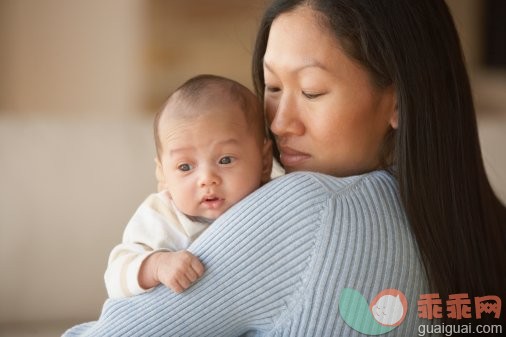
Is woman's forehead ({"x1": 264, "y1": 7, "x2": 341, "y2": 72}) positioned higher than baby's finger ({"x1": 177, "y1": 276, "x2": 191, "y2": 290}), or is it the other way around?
woman's forehead ({"x1": 264, "y1": 7, "x2": 341, "y2": 72})

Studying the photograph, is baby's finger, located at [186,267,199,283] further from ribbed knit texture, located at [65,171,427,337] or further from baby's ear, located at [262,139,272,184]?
baby's ear, located at [262,139,272,184]

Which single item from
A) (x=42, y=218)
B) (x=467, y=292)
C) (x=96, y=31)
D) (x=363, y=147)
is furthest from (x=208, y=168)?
(x=96, y=31)

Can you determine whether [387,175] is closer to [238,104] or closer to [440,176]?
[440,176]

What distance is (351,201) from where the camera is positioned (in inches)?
50.8

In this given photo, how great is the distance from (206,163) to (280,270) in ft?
0.88

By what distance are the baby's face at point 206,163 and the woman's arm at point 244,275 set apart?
0.11 meters

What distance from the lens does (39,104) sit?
5777 millimetres

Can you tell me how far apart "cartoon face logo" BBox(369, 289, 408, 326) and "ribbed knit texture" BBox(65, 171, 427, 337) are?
1 cm

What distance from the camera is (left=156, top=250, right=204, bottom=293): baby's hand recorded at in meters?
1.20

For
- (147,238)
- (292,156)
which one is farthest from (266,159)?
(147,238)

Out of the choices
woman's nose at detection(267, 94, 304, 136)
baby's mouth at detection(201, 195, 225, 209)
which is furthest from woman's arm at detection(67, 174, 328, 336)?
woman's nose at detection(267, 94, 304, 136)

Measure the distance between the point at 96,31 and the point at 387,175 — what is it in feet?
14.6

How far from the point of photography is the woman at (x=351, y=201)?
123cm

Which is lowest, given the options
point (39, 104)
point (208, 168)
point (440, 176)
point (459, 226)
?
point (459, 226)
